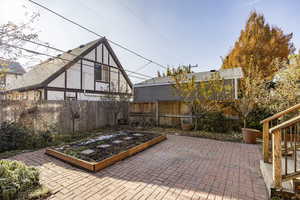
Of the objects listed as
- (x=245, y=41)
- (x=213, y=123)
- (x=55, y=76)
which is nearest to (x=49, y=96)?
(x=55, y=76)

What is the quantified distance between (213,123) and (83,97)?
993 cm

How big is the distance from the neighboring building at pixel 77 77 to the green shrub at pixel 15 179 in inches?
261

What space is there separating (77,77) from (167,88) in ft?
23.6

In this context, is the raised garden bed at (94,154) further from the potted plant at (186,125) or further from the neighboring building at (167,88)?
the neighboring building at (167,88)

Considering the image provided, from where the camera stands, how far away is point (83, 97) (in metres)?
11.5

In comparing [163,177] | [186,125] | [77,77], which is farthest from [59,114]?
[186,125]

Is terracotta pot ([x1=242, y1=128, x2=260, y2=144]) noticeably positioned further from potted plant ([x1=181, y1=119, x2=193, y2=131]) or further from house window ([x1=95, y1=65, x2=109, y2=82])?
house window ([x1=95, y1=65, x2=109, y2=82])

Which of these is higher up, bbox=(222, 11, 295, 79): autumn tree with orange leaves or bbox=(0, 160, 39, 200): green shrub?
bbox=(222, 11, 295, 79): autumn tree with orange leaves

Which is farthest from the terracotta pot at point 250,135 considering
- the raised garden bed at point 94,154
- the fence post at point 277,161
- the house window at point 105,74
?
the house window at point 105,74

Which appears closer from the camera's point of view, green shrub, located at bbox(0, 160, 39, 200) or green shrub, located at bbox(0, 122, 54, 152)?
green shrub, located at bbox(0, 160, 39, 200)

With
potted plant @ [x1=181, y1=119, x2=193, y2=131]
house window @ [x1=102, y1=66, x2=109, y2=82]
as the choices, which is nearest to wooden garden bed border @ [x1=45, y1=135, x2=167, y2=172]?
potted plant @ [x1=181, y1=119, x2=193, y2=131]

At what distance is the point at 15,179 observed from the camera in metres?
2.47

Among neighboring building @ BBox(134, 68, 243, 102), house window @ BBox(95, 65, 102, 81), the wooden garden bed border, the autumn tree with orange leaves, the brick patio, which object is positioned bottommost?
the brick patio

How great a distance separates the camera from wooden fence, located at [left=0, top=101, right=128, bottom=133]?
512 centimetres
